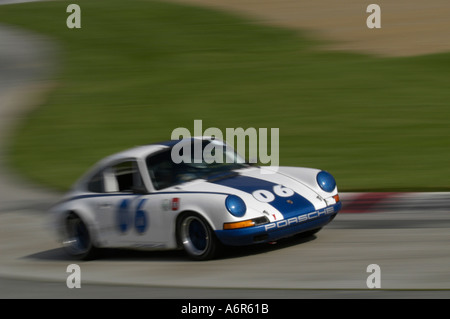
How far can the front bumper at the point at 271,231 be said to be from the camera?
22.5 feet

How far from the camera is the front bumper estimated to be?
685 centimetres

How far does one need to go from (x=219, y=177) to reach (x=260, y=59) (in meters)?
12.8

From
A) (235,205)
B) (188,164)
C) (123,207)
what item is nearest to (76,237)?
(123,207)

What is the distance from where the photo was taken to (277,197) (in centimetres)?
723

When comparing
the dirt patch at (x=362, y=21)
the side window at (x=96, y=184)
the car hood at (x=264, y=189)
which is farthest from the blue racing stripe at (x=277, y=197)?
the dirt patch at (x=362, y=21)

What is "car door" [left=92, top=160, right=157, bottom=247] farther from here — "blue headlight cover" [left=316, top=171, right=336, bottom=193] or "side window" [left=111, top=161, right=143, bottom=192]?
"blue headlight cover" [left=316, top=171, right=336, bottom=193]

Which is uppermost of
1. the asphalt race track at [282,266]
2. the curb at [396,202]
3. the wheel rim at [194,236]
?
the curb at [396,202]

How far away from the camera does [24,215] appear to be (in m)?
10.5

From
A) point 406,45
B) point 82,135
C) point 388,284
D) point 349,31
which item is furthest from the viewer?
point 349,31

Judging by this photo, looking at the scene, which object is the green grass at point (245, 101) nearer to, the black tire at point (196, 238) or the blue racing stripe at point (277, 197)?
the blue racing stripe at point (277, 197)

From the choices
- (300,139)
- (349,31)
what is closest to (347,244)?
(300,139)

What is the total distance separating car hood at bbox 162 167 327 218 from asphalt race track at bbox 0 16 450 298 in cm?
41

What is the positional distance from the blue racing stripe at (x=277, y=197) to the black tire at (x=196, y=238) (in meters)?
0.47

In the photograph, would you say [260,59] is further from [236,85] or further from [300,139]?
[300,139]
